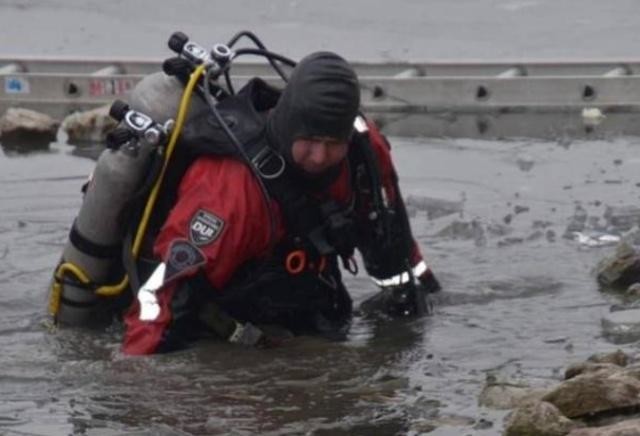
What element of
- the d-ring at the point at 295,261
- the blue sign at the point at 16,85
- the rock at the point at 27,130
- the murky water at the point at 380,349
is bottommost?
the murky water at the point at 380,349

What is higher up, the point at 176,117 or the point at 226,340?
the point at 176,117

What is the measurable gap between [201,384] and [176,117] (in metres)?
0.96

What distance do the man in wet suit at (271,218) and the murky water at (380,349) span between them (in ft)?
0.47

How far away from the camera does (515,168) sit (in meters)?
10.5

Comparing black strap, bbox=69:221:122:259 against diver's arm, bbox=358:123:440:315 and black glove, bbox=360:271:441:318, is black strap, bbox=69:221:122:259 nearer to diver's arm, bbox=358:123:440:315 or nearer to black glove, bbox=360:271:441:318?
diver's arm, bbox=358:123:440:315

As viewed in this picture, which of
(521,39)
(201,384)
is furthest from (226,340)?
(521,39)

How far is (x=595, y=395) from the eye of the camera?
5.59 metres

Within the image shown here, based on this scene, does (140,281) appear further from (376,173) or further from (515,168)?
(515,168)

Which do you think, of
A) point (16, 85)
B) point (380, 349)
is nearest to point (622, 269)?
point (380, 349)

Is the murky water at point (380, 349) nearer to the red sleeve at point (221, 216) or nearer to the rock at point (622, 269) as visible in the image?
the rock at point (622, 269)

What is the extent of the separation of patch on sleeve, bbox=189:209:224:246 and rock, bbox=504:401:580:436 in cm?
148

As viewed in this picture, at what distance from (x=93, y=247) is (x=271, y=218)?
0.75 meters

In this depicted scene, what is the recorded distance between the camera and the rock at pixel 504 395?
19.8 feet

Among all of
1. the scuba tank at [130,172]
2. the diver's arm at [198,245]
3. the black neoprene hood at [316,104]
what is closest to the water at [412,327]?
the diver's arm at [198,245]
